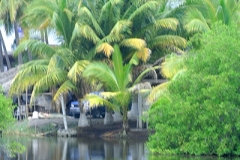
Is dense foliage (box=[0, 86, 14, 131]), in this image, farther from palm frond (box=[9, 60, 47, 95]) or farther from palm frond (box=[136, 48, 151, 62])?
palm frond (box=[136, 48, 151, 62])

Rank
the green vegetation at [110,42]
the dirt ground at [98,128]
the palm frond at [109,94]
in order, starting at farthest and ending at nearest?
the dirt ground at [98,128] → the palm frond at [109,94] → the green vegetation at [110,42]

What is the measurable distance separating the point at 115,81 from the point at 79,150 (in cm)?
504

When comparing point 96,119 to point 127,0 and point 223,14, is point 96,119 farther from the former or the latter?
point 223,14

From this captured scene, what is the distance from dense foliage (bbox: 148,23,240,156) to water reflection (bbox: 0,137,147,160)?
161 centimetres

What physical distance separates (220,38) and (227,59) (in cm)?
66

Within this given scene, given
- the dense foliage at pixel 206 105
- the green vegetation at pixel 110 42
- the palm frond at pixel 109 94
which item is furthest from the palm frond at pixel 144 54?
the dense foliage at pixel 206 105

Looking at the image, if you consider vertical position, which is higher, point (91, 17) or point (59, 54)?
point (91, 17)

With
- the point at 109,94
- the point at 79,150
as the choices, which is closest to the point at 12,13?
the point at 109,94

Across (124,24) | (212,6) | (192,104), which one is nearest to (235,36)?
(192,104)

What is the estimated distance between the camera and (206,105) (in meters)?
18.2

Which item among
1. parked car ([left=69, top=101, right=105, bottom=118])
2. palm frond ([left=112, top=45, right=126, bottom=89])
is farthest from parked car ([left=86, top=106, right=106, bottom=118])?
palm frond ([left=112, top=45, right=126, bottom=89])

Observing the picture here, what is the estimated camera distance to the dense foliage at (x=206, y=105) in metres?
18.0

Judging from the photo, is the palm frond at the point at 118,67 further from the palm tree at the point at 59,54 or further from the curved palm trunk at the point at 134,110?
the curved palm trunk at the point at 134,110

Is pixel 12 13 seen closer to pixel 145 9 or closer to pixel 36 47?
pixel 36 47
